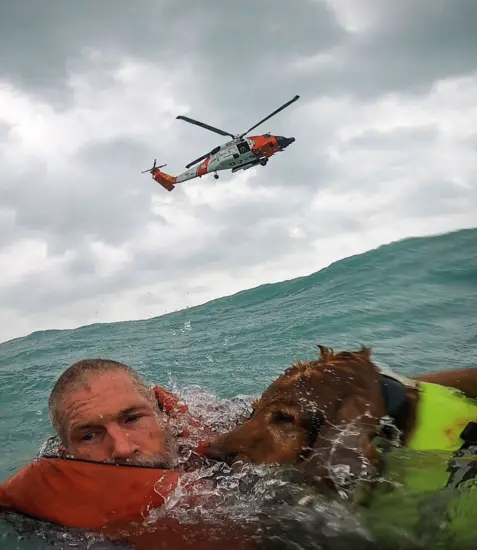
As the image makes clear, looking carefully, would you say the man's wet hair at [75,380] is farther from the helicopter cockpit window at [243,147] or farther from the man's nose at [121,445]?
the helicopter cockpit window at [243,147]

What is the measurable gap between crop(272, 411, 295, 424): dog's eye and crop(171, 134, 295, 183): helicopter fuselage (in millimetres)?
30200

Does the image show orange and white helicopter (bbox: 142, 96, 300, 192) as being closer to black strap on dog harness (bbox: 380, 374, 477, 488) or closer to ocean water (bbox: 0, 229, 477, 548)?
ocean water (bbox: 0, 229, 477, 548)

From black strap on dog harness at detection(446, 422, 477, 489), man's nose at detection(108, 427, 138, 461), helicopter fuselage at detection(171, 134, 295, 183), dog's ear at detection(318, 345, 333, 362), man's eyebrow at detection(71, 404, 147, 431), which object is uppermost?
helicopter fuselage at detection(171, 134, 295, 183)

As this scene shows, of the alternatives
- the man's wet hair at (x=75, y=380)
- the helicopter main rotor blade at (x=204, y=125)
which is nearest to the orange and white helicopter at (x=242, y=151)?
the helicopter main rotor blade at (x=204, y=125)

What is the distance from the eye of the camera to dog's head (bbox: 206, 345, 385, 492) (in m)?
2.59

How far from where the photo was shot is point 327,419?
2691 millimetres

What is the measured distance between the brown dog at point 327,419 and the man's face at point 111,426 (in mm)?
627

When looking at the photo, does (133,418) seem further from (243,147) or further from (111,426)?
(243,147)

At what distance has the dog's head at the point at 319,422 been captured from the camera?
102 inches

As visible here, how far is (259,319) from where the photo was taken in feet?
49.4

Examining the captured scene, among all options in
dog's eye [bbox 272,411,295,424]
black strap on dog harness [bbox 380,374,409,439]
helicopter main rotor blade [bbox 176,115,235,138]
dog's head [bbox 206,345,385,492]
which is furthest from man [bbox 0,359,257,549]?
helicopter main rotor blade [bbox 176,115,235,138]

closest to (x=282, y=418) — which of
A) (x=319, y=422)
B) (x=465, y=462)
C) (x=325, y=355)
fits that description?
(x=319, y=422)

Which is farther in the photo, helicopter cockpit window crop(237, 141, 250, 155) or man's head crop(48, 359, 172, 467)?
helicopter cockpit window crop(237, 141, 250, 155)

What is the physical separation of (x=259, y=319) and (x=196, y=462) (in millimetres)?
11718
